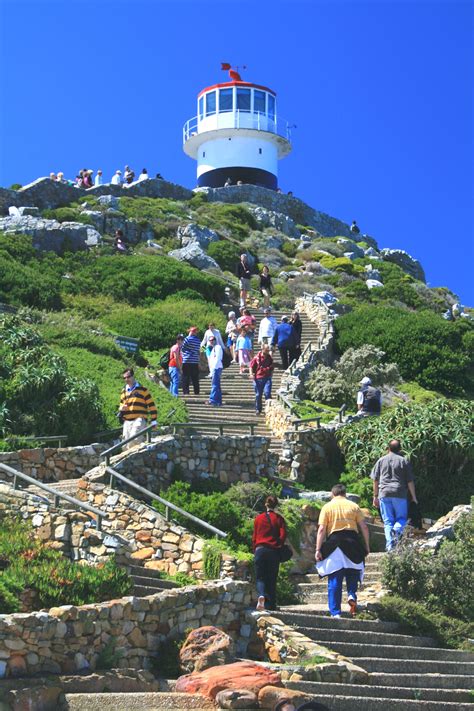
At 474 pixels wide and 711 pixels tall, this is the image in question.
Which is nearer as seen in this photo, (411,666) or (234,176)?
(411,666)

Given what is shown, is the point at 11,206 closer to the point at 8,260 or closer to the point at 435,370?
the point at 8,260

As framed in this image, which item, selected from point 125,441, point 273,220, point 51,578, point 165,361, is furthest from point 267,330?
point 273,220

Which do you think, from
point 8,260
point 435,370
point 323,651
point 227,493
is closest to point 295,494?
point 227,493

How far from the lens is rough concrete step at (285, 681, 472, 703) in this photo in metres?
10.5

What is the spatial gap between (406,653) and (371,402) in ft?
30.9

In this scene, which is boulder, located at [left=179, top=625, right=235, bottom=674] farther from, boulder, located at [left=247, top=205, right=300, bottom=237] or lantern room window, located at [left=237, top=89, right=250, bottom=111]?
lantern room window, located at [left=237, top=89, right=250, bottom=111]

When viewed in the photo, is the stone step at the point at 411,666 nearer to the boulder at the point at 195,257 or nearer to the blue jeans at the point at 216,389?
the blue jeans at the point at 216,389

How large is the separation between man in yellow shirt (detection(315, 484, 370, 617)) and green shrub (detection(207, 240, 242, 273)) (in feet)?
91.3

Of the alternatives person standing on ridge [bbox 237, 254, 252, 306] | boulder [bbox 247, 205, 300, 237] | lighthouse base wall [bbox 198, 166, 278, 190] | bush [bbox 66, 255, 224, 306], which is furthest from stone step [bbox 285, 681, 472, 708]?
lighthouse base wall [bbox 198, 166, 278, 190]

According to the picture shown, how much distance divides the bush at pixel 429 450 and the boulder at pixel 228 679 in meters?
9.08

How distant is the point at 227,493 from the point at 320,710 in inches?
300

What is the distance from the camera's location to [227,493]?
16.4 meters

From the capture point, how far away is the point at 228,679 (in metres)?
10.2

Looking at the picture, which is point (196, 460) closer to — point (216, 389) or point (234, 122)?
point (216, 389)
